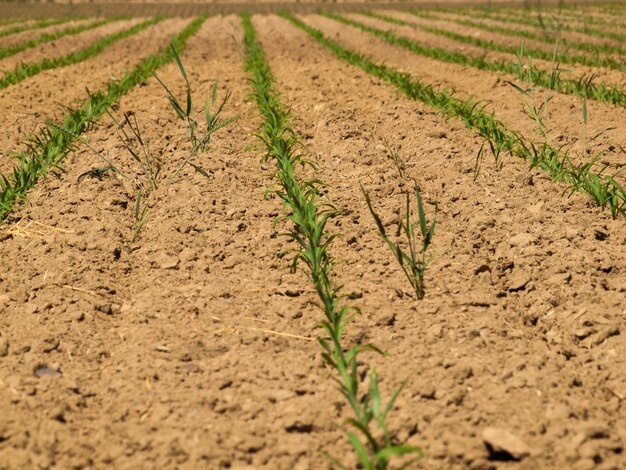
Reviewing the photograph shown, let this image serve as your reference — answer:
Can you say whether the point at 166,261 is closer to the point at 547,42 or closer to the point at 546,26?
the point at 547,42

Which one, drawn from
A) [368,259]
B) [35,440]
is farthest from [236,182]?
[35,440]

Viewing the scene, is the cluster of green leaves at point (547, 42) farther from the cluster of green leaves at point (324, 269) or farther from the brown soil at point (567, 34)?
the cluster of green leaves at point (324, 269)

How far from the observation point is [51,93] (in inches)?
275

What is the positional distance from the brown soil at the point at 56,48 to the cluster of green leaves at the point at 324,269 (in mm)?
5379

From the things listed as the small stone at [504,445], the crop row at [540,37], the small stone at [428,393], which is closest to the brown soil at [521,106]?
the crop row at [540,37]

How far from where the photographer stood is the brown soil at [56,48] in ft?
34.4

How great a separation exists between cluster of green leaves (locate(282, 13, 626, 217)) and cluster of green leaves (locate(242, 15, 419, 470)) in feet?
4.07

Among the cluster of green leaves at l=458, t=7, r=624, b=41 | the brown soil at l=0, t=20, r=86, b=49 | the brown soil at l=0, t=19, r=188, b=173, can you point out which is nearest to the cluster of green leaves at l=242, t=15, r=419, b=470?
the brown soil at l=0, t=19, r=188, b=173

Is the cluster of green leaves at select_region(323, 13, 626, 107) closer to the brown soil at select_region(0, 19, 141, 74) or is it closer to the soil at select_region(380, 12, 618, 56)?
the soil at select_region(380, 12, 618, 56)

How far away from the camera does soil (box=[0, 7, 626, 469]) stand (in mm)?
2201

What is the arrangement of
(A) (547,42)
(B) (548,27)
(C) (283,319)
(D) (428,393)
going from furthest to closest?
(B) (548,27) → (A) (547,42) → (C) (283,319) → (D) (428,393)

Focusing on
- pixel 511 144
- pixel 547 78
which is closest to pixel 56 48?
pixel 547 78

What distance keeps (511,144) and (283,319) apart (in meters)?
2.29

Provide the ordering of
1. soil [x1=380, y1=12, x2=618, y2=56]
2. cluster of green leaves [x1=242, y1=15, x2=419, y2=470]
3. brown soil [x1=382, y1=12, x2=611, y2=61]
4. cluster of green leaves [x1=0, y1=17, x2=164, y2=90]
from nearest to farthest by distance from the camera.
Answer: cluster of green leaves [x1=242, y1=15, x2=419, y2=470], cluster of green leaves [x1=0, y1=17, x2=164, y2=90], brown soil [x1=382, y1=12, x2=611, y2=61], soil [x1=380, y1=12, x2=618, y2=56]
